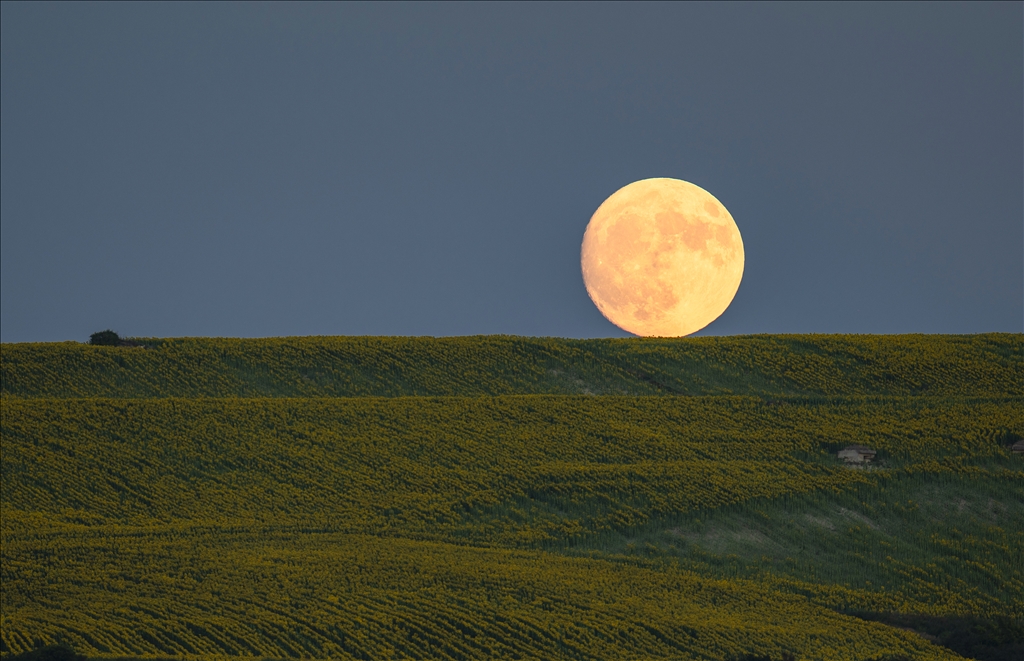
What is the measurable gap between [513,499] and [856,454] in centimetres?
1911

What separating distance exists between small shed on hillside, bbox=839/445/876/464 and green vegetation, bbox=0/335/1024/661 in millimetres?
743

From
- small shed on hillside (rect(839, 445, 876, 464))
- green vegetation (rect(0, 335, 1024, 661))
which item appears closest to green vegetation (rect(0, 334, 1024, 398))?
green vegetation (rect(0, 335, 1024, 661))

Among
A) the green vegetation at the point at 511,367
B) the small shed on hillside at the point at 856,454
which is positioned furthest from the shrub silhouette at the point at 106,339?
the small shed on hillside at the point at 856,454

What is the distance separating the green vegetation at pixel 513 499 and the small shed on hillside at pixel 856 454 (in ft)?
2.44

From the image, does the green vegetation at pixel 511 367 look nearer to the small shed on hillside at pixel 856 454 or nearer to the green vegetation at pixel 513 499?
the green vegetation at pixel 513 499

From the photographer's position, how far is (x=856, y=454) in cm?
6309

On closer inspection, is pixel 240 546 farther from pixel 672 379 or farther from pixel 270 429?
pixel 672 379

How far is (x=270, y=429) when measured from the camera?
6569 centimetres

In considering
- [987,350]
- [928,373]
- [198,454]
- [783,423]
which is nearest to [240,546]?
[198,454]

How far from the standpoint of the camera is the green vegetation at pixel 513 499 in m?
43.5

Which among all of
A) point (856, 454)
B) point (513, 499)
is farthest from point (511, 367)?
point (856, 454)

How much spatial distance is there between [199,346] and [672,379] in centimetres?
3237

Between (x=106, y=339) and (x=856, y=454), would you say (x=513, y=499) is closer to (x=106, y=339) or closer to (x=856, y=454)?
(x=856, y=454)

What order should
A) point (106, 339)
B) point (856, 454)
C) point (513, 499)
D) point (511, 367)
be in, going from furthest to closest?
point (106, 339) < point (511, 367) < point (856, 454) < point (513, 499)
